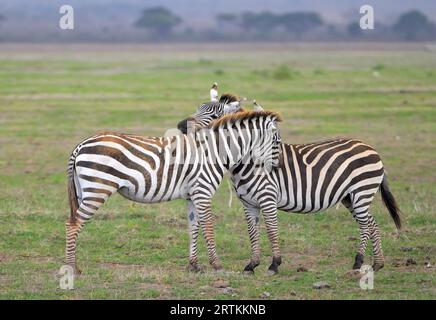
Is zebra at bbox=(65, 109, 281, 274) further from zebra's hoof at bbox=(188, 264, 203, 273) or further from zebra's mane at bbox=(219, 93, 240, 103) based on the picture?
zebra's mane at bbox=(219, 93, 240, 103)

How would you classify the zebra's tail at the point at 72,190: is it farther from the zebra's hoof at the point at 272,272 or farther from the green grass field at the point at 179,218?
the zebra's hoof at the point at 272,272

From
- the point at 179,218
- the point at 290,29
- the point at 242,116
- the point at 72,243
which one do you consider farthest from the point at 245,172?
the point at 290,29

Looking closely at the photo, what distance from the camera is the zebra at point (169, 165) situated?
8969 millimetres

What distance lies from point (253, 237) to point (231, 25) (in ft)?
419

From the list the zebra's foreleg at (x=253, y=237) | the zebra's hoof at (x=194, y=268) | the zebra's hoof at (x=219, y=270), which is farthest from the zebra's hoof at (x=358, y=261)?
the zebra's hoof at (x=194, y=268)

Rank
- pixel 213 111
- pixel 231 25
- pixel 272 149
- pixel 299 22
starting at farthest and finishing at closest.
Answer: pixel 231 25
pixel 299 22
pixel 213 111
pixel 272 149

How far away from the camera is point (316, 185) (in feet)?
31.5

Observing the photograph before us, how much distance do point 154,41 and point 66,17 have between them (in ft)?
318

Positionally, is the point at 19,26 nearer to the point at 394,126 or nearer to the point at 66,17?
the point at 394,126

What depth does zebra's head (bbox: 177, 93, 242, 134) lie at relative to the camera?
10.2 m

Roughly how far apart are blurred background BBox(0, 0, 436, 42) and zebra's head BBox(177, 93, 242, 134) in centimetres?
8553

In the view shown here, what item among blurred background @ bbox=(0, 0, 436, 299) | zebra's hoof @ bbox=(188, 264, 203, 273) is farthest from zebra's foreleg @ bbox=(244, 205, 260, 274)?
zebra's hoof @ bbox=(188, 264, 203, 273)

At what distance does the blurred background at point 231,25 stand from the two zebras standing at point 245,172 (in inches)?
3404

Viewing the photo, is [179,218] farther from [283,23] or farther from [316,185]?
[283,23]
